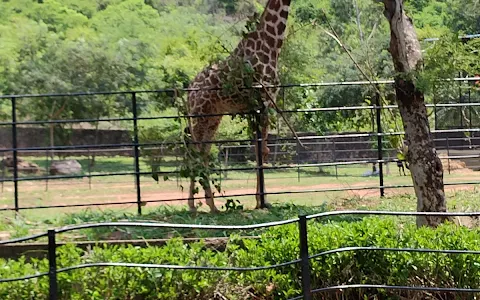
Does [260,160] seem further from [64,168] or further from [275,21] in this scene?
[64,168]

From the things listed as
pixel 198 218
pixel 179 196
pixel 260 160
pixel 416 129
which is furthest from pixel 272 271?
pixel 179 196

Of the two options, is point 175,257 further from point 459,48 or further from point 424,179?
point 459,48

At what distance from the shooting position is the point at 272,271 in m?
4.93

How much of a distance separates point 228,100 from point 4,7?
3273 centimetres

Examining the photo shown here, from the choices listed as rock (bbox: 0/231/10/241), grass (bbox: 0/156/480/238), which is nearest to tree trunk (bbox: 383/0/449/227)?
grass (bbox: 0/156/480/238)

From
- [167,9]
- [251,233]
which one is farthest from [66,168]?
[167,9]

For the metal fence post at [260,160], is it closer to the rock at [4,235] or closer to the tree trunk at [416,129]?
the tree trunk at [416,129]

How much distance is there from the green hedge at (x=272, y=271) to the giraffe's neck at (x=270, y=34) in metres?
4.41

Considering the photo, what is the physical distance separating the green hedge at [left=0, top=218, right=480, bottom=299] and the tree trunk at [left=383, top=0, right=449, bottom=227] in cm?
106

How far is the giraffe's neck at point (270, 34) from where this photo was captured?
924 centimetres

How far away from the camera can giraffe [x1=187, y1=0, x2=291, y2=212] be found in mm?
8836

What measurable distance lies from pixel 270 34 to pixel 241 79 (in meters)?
0.94

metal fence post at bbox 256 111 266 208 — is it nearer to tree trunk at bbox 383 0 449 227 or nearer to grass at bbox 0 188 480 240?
grass at bbox 0 188 480 240

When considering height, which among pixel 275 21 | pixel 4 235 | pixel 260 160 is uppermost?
pixel 275 21
